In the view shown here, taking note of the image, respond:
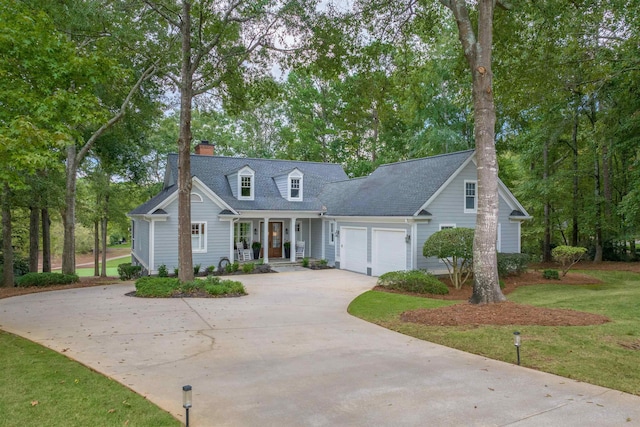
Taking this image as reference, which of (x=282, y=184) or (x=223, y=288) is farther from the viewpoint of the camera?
(x=282, y=184)

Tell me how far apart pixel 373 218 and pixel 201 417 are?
44.5ft

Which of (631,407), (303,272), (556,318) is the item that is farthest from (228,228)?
(631,407)

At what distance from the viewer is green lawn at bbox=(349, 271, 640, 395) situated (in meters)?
5.89

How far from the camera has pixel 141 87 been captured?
62.3 ft

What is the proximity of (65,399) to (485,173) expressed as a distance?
936 cm

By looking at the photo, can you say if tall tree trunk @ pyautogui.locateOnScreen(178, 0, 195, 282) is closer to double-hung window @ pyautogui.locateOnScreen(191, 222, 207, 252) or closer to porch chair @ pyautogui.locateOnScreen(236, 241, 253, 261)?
double-hung window @ pyautogui.locateOnScreen(191, 222, 207, 252)

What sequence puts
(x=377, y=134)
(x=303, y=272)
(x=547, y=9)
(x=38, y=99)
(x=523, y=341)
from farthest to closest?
(x=377, y=134)
(x=303, y=272)
(x=547, y=9)
(x=38, y=99)
(x=523, y=341)

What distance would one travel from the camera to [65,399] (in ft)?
15.4

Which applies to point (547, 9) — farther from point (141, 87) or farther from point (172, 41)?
point (141, 87)

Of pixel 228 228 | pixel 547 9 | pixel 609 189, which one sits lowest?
pixel 228 228

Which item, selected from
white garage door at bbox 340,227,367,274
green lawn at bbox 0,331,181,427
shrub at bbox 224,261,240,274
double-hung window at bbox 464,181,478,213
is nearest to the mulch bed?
green lawn at bbox 0,331,181,427

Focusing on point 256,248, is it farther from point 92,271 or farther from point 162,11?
point 92,271

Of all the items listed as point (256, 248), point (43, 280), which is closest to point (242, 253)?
point (256, 248)

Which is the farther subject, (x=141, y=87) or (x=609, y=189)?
(x=609, y=189)
